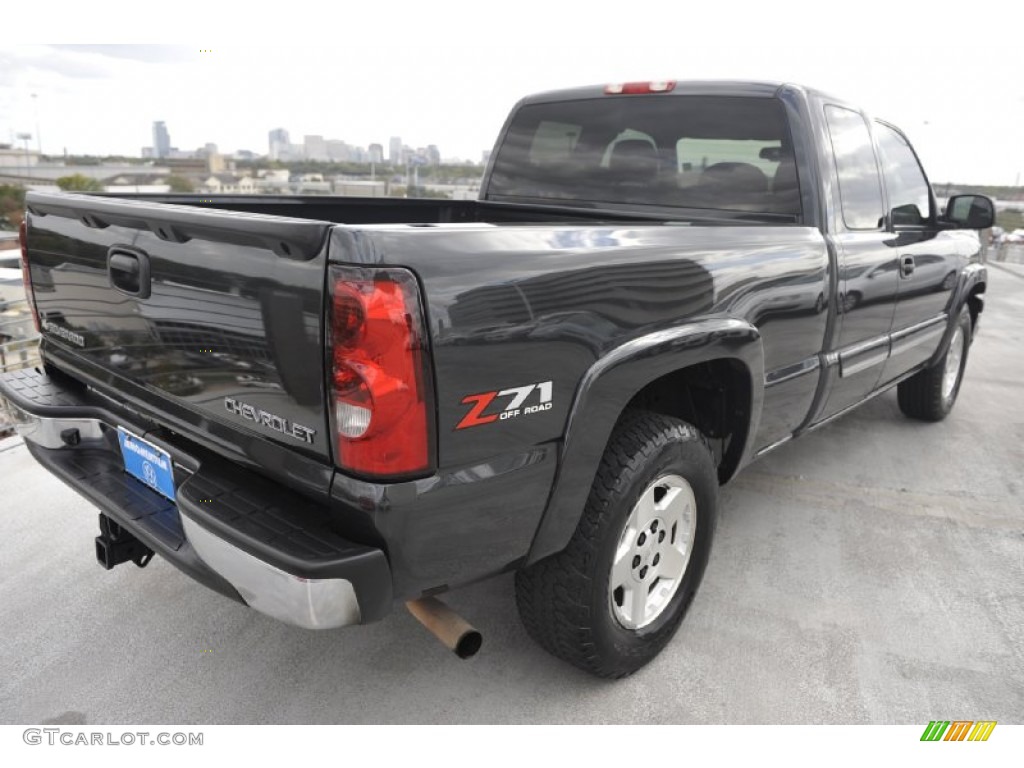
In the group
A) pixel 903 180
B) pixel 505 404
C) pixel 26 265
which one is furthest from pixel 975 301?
pixel 26 265

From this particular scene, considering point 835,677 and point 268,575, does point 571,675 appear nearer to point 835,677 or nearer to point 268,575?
point 835,677

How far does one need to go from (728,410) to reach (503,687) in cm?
125

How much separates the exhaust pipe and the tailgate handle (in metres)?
1.06

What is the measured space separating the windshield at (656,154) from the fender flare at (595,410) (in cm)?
120

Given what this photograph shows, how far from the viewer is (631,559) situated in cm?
233

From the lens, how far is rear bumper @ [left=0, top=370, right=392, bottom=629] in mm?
1611

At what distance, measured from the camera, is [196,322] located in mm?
1831

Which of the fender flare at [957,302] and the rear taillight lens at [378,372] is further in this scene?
the fender flare at [957,302]

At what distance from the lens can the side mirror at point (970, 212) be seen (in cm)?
427

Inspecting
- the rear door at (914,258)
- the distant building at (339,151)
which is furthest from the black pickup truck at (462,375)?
the distant building at (339,151)

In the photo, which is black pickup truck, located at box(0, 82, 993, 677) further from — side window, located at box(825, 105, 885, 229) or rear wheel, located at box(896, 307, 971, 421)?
rear wheel, located at box(896, 307, 971, 421)

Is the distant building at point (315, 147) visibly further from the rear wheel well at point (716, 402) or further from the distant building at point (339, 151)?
the rear wheel well at point (716, 402)

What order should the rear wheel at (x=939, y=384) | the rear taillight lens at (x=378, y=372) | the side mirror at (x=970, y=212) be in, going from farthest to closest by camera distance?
1. the rear wheel at (x=939, y=384)
2. the side mirror at (x=970, y=212)
3. the rear taillight lens at (x=378, y=372)

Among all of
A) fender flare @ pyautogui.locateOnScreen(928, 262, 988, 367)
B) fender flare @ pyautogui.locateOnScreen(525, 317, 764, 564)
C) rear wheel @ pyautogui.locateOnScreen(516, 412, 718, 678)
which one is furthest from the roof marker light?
fender flare @ pyautogui.locateOnScreen(928, 262, 988, 367)
